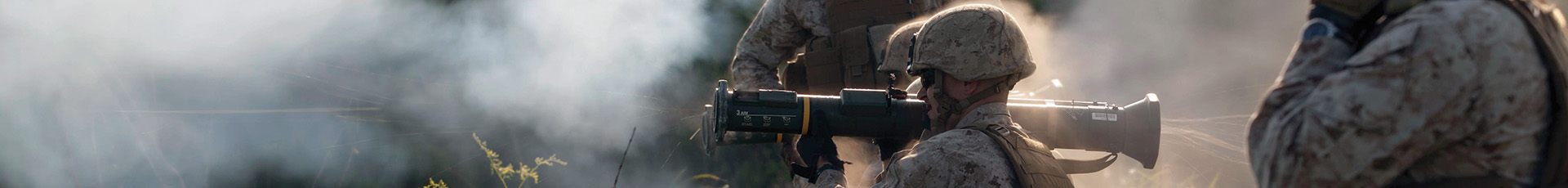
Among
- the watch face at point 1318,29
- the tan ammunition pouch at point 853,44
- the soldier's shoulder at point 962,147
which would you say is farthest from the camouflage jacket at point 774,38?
the watch face at point 1318,29

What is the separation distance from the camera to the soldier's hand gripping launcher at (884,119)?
8.40ft

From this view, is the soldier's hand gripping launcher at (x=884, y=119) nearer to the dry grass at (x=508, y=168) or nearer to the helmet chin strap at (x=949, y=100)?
the helmet chin strap at (x=949, y=100)

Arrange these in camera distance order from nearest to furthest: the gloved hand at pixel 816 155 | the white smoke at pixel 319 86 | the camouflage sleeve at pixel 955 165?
the camouflage sleeve at pixel 955 165 → the gloved hand at pixel 816 155 → the white smoke at pixel 319 86

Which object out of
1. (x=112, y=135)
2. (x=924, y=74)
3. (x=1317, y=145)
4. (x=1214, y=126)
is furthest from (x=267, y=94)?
(x=1214, y=126)

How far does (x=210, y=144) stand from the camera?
4461 millimetres

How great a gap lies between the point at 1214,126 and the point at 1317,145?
16.3 ft

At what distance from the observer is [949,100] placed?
2.58m

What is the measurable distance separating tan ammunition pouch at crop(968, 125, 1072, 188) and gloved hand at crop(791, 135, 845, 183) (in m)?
0.46

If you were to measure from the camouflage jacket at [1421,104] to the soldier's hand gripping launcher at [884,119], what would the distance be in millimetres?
1401

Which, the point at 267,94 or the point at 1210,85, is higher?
the point at 267,94

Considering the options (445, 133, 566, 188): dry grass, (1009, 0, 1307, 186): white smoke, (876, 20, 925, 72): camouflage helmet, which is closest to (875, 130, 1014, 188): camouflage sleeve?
(876, 20, 925, 72): camouflage helmet

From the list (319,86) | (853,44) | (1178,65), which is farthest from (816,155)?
(1178,65)

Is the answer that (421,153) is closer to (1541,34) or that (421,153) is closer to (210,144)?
(210,144)

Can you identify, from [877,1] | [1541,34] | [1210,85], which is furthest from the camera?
[1210,85]
